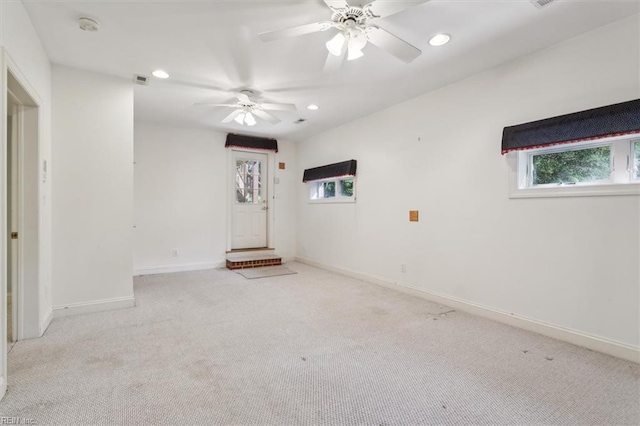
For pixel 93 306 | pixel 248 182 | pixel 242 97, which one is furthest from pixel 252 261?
pixel 242 97

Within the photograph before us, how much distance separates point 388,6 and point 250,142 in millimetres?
4538

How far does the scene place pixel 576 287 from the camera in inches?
102

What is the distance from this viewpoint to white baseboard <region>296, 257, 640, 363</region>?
235 centimetres

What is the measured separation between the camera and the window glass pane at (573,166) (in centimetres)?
255

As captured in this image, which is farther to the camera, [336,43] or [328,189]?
[328,189]

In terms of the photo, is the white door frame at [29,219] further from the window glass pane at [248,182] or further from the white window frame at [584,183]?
the white window frame at [584,183]

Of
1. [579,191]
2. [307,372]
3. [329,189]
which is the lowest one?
[307,372]

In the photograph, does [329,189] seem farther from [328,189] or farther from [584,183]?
[584,183]

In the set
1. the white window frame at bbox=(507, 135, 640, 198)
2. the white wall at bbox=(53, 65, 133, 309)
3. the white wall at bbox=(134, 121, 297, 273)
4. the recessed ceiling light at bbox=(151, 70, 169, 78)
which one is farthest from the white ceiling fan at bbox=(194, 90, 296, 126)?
the white window frame at bbox=(507, 135, 640, 198)

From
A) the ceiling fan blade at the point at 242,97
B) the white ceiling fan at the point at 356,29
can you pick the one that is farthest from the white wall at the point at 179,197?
the white ceiling fan at the point at 356,29

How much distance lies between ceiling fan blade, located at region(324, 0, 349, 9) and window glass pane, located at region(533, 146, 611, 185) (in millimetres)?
2286

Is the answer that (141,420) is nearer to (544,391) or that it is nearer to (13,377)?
(13,377)

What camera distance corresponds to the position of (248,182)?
20.9ft

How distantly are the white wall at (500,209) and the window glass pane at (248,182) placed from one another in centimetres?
241
